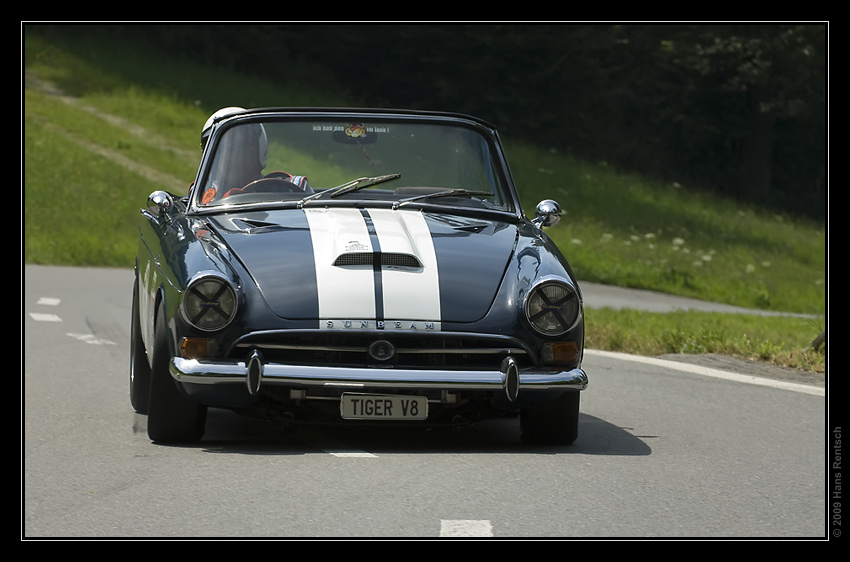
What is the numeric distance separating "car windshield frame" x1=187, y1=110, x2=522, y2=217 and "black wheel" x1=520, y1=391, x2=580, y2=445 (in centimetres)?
137

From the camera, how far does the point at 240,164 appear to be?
782 cm

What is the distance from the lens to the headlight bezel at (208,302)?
6.35 m

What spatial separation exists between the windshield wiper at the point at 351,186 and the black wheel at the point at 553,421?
1.67 metres

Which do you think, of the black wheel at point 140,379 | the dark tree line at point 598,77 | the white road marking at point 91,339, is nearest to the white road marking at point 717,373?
the white road marking at point 91,339

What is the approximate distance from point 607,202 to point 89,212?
12.0 m

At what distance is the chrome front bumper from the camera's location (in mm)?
6207

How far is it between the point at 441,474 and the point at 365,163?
2.52 m

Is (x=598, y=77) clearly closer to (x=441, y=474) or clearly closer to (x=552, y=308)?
(x=552, y=308)

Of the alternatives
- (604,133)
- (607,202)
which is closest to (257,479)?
(607,202)

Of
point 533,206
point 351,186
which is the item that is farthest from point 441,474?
point 533,206

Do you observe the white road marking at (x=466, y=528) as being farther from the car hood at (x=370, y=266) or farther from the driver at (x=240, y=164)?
the driver at (x=240, y=164)

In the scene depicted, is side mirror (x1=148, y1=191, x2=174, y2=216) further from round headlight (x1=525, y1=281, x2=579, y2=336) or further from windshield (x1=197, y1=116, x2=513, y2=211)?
round headlight (x1=525, y1=281, x2=579, y2=336)

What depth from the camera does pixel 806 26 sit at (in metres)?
42.8

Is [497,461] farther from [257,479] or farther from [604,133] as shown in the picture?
Result: [604,133]
